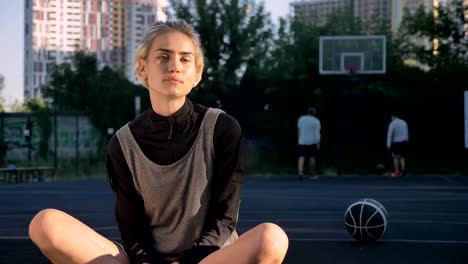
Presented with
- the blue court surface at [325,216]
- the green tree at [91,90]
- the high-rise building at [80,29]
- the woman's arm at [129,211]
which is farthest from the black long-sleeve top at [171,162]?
Answer: the high-rise building at [80,29]

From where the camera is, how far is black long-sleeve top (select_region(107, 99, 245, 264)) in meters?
4.26

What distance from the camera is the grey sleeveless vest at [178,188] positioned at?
4242mm

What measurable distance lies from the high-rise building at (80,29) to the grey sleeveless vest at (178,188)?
12276 cm

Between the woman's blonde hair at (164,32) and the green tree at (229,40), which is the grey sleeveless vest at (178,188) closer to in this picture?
the woman's blonde hair at (164,32)

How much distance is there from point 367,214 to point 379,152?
68.4ft

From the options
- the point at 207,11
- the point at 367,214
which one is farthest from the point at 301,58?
the point at 367,214

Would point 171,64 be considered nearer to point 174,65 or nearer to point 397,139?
point 174,65

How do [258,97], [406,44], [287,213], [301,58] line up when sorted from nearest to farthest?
1. [287,213]
2. [301,58]
3. [406,44]
4. [258,97]

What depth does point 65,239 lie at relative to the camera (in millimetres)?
4125

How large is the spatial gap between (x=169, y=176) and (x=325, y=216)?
7.51m

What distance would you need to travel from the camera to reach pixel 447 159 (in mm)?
28984

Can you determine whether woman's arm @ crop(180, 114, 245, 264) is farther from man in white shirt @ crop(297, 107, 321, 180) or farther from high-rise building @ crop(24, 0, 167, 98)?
high-rise building @ crop(24, 0, 167, 98)

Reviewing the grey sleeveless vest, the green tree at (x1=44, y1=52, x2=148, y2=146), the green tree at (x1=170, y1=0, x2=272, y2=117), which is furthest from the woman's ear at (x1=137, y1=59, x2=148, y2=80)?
the green tree at (x1=44, y1=52, x2=148, y2=146)

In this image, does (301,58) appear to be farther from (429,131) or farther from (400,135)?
(400,135)
